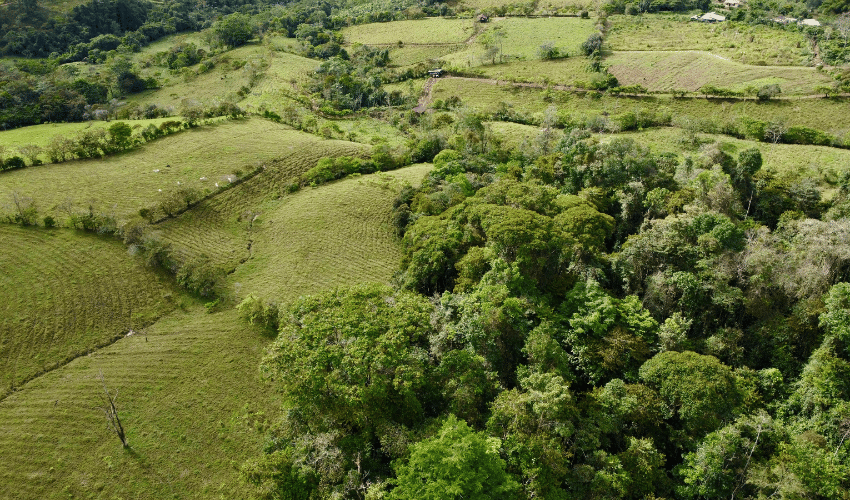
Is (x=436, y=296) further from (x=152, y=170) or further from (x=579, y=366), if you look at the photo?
(x=152, y=170)

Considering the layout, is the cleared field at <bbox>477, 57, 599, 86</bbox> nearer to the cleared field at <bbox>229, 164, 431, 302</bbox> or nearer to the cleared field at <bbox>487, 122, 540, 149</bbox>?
the cleared field at <bbox>487, 122, 540, 149</bbox>

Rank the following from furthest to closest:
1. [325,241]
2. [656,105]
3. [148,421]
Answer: [656,105]
[325,241]
[148,421]

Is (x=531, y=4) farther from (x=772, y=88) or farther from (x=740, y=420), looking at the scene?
(x=740, y=420)

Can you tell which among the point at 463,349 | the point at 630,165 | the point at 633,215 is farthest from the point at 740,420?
the point at 630,165

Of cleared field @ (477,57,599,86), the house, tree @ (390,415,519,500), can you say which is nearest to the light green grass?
cleared field @ (477,57,599,86)

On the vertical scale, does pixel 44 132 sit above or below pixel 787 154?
below

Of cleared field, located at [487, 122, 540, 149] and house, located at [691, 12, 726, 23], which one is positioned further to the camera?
house, located at [691, 12, 726, 23]

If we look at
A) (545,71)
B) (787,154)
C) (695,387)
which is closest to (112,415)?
(695,387)

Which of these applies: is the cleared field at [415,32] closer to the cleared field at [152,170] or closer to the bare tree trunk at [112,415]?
the cleared field at [152,170]
